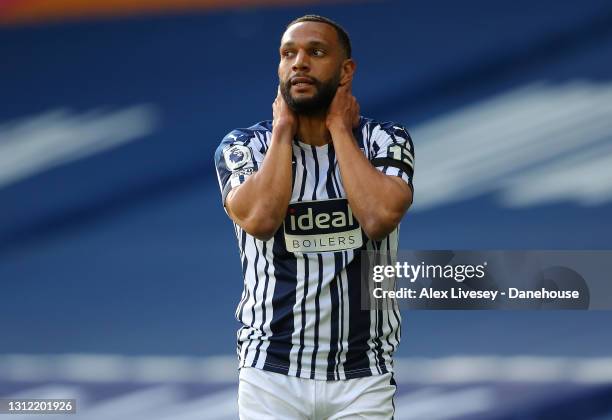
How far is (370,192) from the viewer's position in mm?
2803

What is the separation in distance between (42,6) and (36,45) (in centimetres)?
18

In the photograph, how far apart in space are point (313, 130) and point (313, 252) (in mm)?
376

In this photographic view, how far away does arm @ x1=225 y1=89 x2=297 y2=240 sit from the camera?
278 cm

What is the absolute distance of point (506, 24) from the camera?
4.79 meters

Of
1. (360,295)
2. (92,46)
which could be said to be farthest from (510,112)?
(360,295)

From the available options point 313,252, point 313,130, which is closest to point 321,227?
point 313,252

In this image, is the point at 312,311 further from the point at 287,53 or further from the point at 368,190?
the point at 287,53

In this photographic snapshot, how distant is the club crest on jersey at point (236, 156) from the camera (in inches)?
117

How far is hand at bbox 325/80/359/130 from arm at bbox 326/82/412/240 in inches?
0.5

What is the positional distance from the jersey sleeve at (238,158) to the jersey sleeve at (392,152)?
308mm

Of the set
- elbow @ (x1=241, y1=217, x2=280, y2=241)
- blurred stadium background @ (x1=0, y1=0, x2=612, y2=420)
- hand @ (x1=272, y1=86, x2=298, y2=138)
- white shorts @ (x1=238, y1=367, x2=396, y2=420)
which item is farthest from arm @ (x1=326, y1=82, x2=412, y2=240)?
blurred stadium background @ (x1=0, y1=0, x2=612, y2=420)

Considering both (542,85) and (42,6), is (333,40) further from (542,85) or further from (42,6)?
(42,6)

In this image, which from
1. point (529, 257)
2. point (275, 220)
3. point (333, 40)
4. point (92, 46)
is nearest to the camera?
point (275, 220)

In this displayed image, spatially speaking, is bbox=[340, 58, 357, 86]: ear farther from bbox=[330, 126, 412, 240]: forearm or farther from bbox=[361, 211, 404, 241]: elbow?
bbox=[361, 211, 404, 241]: elbow
